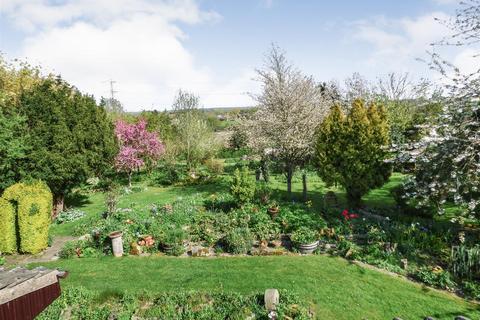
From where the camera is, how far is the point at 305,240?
1030cm

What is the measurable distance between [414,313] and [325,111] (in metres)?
13.9

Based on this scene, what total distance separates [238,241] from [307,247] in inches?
88.2

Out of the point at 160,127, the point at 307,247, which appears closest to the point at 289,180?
the point at 307,247

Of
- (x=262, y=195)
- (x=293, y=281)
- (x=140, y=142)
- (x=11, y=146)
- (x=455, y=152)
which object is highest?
(x=140, y=142)

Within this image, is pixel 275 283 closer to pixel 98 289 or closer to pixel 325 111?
pixel 98 289

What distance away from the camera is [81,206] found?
18.7 metres

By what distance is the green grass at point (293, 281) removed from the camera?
288 inches

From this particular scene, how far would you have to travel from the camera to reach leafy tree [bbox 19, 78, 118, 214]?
14555 mm

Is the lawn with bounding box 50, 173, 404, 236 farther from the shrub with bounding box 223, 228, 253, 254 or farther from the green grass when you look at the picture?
the green grass

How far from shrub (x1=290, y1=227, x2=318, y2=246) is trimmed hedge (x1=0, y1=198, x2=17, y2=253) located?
10125mm

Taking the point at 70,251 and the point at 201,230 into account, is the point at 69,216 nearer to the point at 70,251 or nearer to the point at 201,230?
the point at 70,251

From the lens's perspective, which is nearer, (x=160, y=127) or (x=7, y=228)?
(x=7, y=228)

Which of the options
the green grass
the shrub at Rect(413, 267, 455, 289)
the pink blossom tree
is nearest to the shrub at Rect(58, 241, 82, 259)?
the green grass

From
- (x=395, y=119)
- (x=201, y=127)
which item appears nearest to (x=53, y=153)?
(x=201, y=127)
